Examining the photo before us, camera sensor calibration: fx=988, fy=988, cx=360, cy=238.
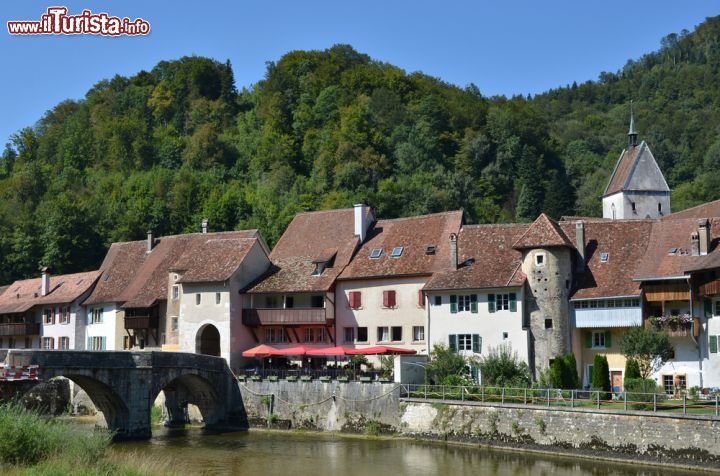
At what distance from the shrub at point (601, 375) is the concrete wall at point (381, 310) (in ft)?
38.9

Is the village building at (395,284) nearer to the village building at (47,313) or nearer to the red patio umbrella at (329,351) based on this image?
the red patio umbrella at (329,351)

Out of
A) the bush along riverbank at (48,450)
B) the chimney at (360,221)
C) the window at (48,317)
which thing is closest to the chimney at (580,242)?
the chimney at (360,221)

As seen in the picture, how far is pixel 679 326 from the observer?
48.6 meters

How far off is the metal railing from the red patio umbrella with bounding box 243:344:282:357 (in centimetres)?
979

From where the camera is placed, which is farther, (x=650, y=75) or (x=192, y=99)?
(x=650, y=75)

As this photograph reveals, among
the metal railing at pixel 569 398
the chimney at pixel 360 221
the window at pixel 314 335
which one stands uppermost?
the chimney at pixel 360 221

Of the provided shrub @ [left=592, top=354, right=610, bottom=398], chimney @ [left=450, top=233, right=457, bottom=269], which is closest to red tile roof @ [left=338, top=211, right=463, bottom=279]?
chimney @ [left=450, top=233, right=457, bottom=269]

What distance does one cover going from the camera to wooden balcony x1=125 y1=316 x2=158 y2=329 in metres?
64.9

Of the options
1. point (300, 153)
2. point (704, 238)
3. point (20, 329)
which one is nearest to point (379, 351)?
point (704, 238)

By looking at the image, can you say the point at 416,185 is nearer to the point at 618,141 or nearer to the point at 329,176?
the point at 329,176

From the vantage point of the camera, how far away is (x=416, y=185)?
10569cm

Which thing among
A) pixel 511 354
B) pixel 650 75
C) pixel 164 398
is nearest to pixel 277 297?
pixel 164 398

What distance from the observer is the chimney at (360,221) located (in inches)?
2484

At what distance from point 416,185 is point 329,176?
11.2 m
